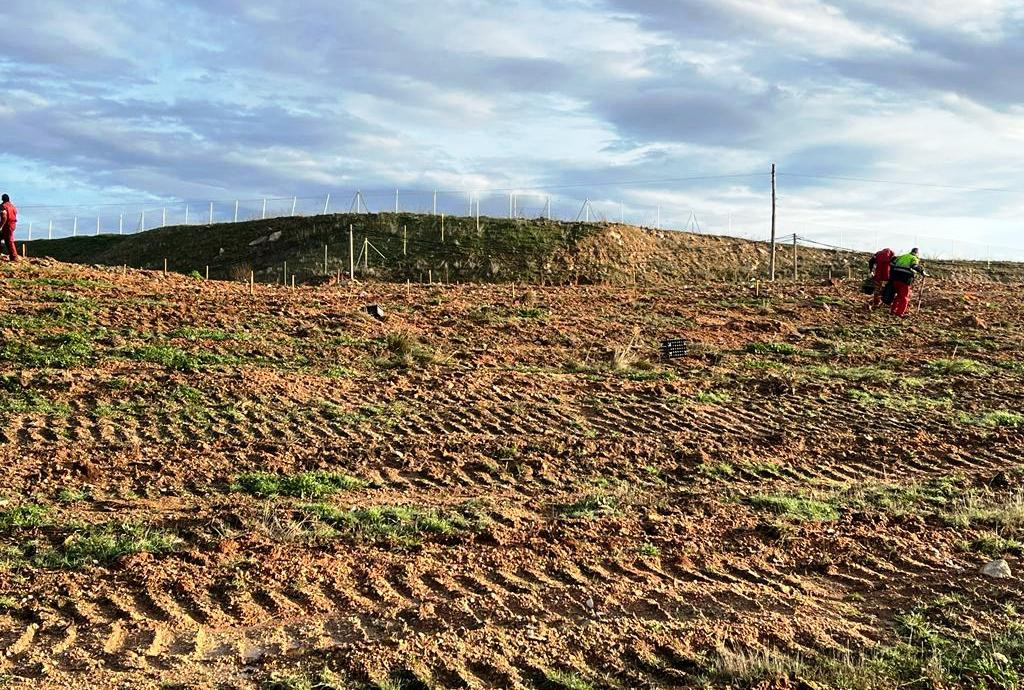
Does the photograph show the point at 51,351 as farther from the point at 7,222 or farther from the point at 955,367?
the point at 955,367

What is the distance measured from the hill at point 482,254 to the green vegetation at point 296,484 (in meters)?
26.2

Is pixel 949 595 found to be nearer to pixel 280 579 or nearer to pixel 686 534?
pixel 686 534

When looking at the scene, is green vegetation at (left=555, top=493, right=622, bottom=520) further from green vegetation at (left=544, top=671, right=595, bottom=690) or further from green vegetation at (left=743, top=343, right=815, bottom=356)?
green vegetation at (left=743, top=343, right=815, bottom=356)

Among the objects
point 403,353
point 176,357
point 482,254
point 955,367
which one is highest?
point 482,254

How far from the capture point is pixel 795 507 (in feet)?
27.2

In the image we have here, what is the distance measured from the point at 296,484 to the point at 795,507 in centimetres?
451

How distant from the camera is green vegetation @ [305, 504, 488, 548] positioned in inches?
278

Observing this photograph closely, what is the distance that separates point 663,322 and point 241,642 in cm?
1544

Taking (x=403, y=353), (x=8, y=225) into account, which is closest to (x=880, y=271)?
(x=403, y=353)

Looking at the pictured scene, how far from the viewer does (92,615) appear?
18.1ft

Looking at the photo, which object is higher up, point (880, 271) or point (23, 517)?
point (880, 271)

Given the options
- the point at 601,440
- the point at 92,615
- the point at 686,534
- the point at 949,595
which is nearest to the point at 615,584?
the point at 686,534

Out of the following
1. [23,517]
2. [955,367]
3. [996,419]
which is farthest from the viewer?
[955,367]

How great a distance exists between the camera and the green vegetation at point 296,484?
8.53 meters
